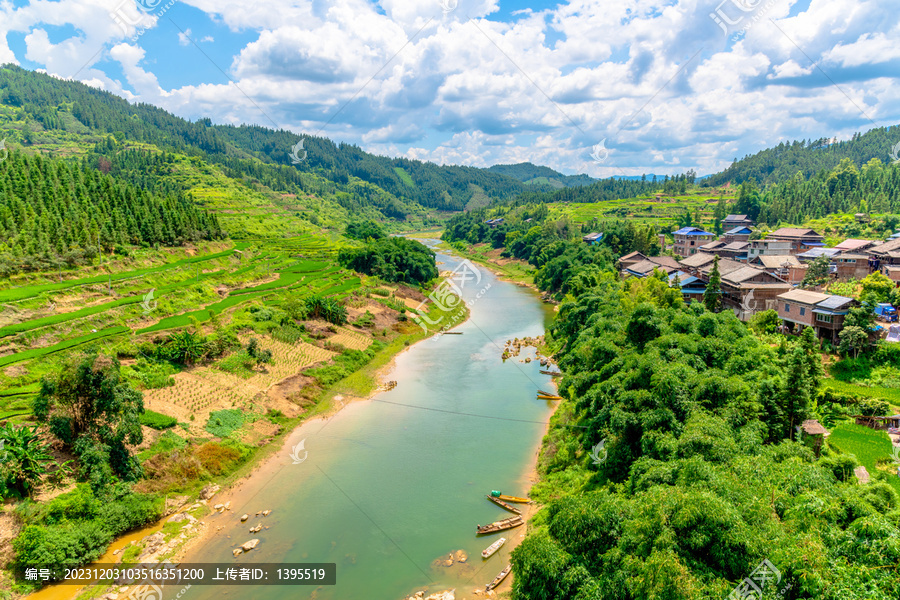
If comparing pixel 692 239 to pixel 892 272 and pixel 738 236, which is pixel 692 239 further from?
pixel 892 272

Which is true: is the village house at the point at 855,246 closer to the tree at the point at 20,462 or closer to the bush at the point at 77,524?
the bush at the point at 77,524

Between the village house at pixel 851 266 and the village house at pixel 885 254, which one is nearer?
the village house at pixel 885 254

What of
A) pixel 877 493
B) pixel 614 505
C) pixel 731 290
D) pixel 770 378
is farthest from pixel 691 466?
pixel 731 290

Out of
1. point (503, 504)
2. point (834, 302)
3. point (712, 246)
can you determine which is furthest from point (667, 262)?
point (503, 504)

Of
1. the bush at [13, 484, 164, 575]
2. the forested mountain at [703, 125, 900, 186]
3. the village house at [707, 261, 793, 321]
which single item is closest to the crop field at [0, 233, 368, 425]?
the bush at [13, 484, 164, 575]

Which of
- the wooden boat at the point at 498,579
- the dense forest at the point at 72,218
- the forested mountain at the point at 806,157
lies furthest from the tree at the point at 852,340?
the forested mountain at the point at 806,157

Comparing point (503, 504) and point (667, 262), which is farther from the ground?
point (667, 262)
